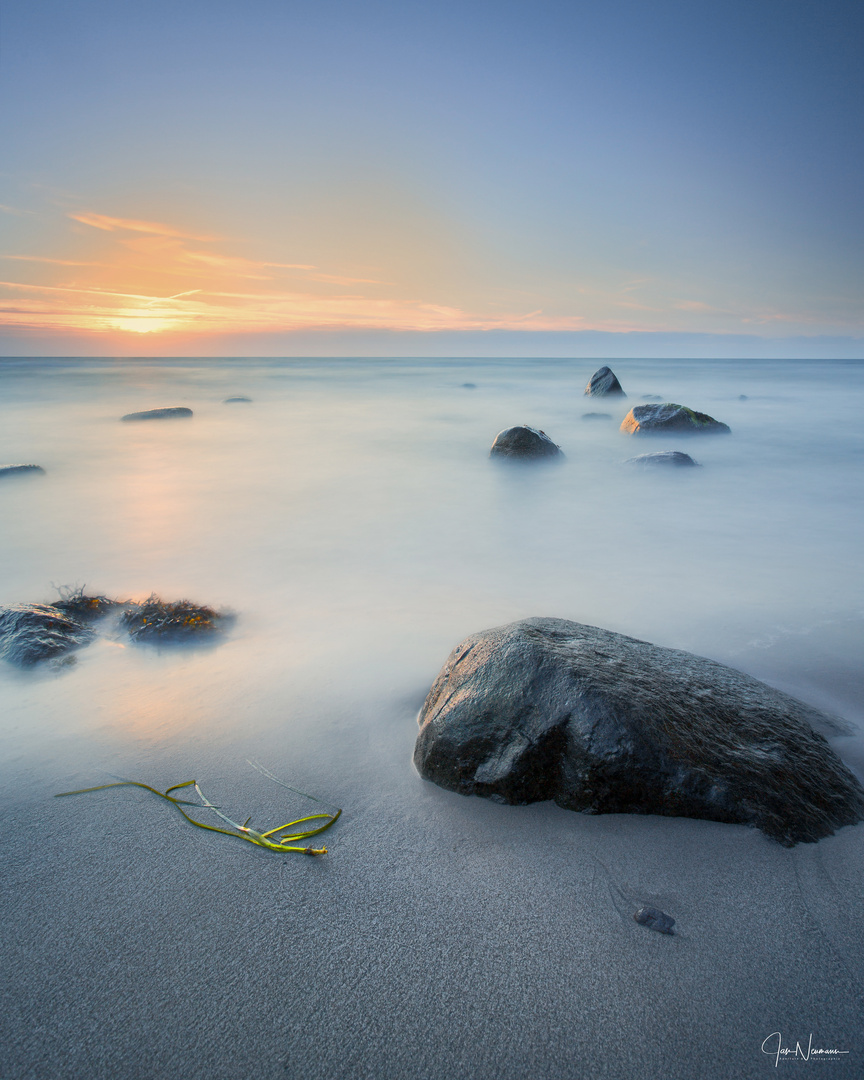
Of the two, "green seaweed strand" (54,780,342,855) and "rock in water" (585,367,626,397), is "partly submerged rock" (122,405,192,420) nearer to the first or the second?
"rock in water" (585,367,626,397)

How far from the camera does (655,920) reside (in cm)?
164

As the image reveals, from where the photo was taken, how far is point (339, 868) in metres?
1.87

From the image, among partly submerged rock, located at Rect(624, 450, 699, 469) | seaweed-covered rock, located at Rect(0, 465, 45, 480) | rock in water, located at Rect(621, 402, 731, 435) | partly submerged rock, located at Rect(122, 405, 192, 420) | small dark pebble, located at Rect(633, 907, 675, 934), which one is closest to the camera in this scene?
small dark pebble, located at Rect(633, 907, 675, 934)

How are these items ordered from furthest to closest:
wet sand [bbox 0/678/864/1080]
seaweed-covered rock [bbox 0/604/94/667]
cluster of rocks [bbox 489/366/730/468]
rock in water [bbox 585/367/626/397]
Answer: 1. rock in water [bbox 585/367/626/397]
2. cluster of rocks [bbox 489/366/730/468]
3. seaweed-covered rock [bbox 0/604/94/667]
4. wet sand [bbox 0/678/864/1080]

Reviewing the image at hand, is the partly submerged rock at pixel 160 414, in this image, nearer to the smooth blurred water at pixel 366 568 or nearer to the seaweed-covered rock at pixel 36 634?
Result: the smooth blurred water at pixel 366 568

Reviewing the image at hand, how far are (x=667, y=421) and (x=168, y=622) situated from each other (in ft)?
37.0

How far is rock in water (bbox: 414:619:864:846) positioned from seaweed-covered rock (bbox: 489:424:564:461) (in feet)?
25.7

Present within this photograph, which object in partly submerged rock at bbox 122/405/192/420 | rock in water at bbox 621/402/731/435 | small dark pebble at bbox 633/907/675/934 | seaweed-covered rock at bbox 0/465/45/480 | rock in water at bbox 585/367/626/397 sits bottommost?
seaweed-covered rock at bbox 0/465/45/480

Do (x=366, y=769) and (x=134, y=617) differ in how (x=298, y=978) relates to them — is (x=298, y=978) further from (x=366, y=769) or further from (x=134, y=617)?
(x=134, y=617)

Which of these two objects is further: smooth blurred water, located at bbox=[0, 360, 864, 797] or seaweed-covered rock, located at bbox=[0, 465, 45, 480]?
seaweed-covered rock, located at bbox=[0, 465, 45, 480]

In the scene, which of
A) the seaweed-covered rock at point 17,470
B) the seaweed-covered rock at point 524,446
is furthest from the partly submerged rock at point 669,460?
the seaweed-covered rock at point 17,470

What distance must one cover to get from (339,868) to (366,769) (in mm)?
554

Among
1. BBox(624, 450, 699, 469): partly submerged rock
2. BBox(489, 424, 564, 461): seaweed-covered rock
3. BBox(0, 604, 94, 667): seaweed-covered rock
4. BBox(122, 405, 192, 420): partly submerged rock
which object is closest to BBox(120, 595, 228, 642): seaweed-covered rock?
BBox(0, 604, 94, 667): seaweed-covered rock

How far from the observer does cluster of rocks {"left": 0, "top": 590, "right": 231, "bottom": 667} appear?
341 centimetres
